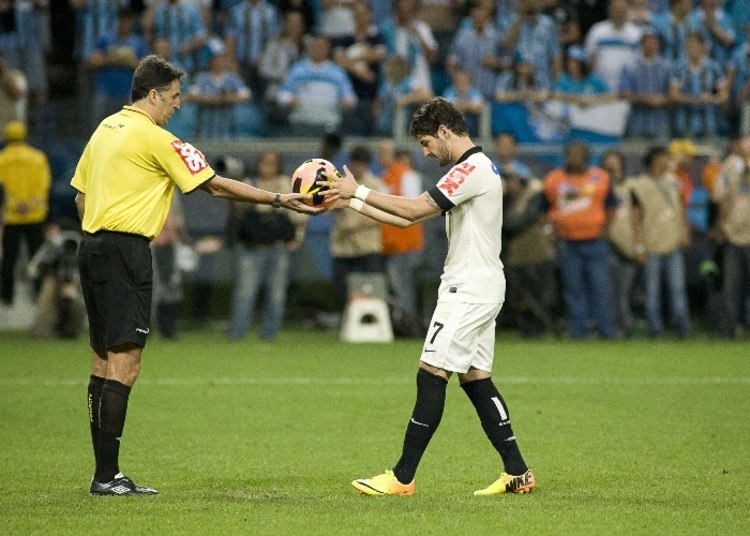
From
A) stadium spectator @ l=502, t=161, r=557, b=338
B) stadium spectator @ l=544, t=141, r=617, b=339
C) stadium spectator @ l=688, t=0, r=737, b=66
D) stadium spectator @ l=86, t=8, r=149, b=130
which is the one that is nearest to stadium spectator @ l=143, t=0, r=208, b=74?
stadium spectator @ l=86, t=8, r=149, b=130

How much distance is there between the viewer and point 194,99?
2005 cm

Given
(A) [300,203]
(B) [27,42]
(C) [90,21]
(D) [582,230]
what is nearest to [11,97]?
(B) [27,42]

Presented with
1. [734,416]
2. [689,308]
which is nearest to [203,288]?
[689,308]

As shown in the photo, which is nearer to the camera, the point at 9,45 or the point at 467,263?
the point at 467,263

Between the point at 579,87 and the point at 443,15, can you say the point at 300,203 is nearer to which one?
the point at 579,87

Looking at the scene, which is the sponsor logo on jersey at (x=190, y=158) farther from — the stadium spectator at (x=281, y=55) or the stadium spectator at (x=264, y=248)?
the stadium spectator at (x=281, y=55)

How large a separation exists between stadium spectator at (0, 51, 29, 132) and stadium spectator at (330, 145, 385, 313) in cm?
536

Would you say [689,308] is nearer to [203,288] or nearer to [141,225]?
[203,288]

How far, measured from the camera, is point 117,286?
7793 millimetres

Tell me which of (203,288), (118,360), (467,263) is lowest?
(203,288)

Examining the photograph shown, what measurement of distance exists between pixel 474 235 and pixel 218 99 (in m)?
12.9

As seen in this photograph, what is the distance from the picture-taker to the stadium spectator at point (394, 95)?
66.7 feet

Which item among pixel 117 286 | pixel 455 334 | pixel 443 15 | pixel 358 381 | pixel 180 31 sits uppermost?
pixel 443 15

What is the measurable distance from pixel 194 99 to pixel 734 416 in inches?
430
